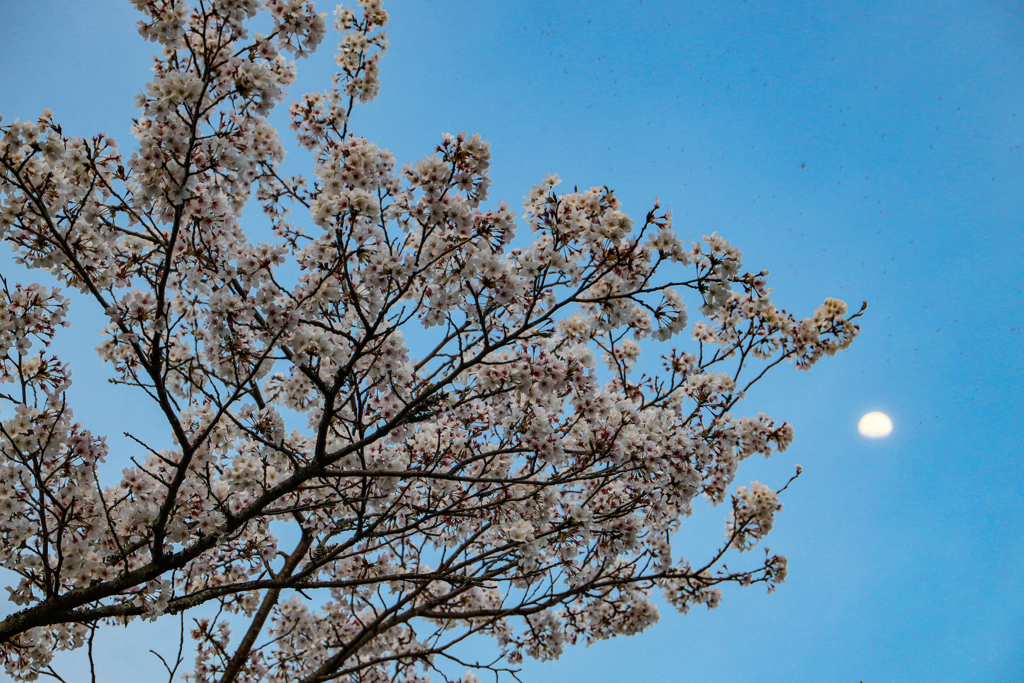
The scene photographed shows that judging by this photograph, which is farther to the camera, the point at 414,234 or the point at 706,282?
the point at 414,234

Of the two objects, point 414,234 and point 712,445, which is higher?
point 414,234

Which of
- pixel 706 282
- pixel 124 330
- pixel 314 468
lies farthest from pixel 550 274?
pixel 124 330

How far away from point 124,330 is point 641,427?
14.3ft

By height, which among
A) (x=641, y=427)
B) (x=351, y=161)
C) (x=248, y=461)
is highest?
(x=351, y=161)

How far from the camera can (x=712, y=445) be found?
6059 mm

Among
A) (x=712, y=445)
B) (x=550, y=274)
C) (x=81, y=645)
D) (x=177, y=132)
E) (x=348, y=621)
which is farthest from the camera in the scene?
(x=348, y=621)

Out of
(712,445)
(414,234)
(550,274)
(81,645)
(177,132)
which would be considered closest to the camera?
(177,132)

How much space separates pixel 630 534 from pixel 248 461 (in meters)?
3.83

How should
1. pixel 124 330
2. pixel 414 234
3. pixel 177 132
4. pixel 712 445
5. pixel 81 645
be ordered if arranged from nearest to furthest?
pixel 177 132 → pixel 124 330 → pixel 414 234 → pixel 712 445 → pixel 81 645

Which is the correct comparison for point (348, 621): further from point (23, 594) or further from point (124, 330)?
point (124, 330)

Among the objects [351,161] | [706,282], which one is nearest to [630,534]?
[706,282]

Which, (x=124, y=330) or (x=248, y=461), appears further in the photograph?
(x=248, y=461)

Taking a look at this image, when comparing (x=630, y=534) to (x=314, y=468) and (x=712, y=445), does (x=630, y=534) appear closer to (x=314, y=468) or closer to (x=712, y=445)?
(x=712, y=445)

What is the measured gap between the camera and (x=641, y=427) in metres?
5.51
